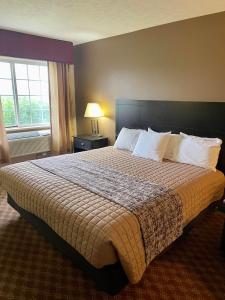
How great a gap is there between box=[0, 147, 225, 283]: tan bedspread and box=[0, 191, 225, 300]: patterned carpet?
305mm

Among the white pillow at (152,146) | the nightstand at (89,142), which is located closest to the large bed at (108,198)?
the white pillow at (152,146)

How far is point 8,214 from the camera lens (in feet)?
8.83

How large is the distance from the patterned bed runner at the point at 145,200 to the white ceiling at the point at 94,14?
1814mm

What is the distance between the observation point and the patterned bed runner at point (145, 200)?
64.1 inches

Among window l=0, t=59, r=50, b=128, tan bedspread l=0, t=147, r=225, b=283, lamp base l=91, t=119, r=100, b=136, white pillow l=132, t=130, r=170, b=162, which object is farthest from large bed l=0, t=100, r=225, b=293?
window l=0, t=59, r=50, b=128

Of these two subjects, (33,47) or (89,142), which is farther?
(89,142)

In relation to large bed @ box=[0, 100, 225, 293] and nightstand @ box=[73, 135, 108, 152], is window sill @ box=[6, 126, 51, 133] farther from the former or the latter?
large bed @ box=[0, 100, 225, 293]

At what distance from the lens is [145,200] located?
5.74 feet

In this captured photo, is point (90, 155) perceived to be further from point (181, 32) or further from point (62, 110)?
point (181, 32)

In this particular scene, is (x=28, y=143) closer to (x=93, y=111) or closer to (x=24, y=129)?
(x=24, y=129)

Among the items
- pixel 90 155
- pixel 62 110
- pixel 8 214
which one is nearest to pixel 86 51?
pixel 62 110

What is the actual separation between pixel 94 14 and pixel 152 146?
1.79 m

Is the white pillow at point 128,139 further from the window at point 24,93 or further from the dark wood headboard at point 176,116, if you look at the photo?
the window at point 24,93

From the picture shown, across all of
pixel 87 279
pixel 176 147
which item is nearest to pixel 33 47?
pixel 176 147
